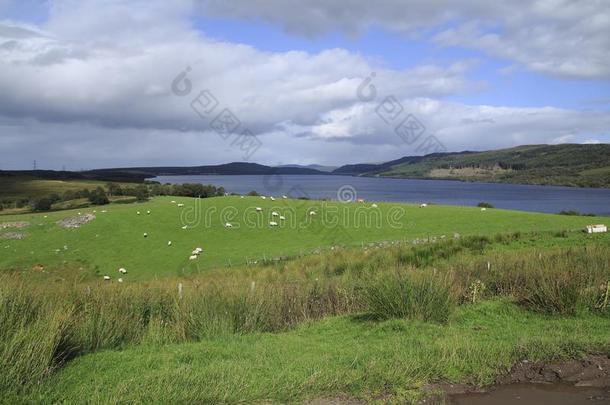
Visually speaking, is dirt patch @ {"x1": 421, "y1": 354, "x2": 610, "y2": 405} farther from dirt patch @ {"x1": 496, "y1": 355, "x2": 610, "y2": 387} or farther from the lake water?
the lake water

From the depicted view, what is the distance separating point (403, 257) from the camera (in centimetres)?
1916

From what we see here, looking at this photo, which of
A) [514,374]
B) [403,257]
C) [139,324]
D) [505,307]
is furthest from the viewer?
[403,257]

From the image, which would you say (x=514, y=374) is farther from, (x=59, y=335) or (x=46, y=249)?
(x=46, y=249)

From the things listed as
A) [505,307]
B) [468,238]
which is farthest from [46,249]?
[505,307]

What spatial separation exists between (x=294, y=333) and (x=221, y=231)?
1764cm

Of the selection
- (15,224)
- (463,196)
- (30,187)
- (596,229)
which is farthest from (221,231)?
(30,187)

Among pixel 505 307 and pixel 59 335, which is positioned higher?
pixel 59 335

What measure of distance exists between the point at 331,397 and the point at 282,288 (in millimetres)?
6096

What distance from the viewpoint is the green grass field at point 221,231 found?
912 inches

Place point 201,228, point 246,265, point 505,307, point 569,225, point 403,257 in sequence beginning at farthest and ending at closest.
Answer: point 201,228 < point 569,225 < point 246,265 < point 403,257 < point 505,307

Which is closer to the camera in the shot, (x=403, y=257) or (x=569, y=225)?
(x=403, y=257)

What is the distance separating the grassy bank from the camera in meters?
5.86

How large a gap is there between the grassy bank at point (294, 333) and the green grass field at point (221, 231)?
425 inches

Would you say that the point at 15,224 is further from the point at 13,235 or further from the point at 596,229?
the point at 596,229
